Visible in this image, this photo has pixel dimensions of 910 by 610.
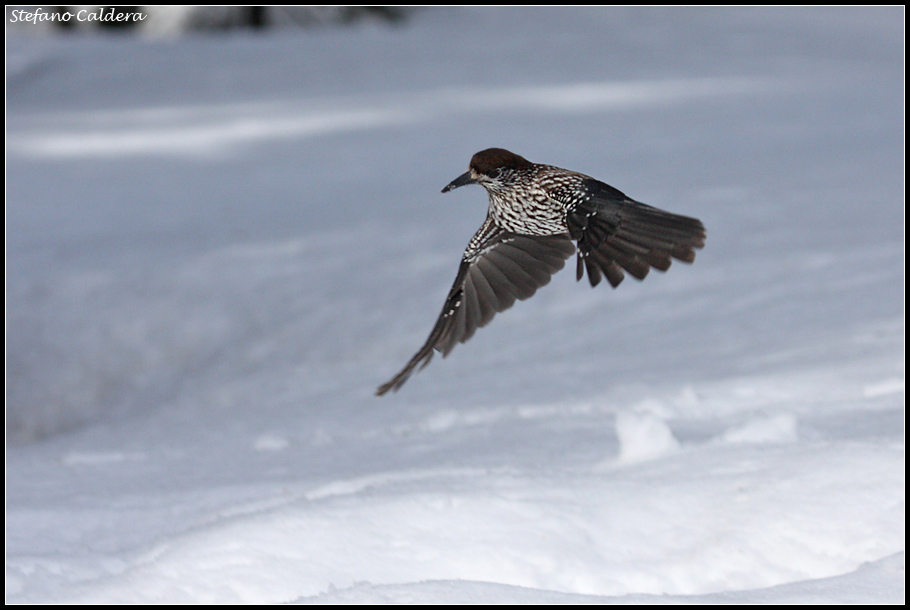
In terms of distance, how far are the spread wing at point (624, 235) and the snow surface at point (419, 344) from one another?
2.69 ft

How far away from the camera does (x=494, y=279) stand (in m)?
1.93

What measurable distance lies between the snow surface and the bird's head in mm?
878

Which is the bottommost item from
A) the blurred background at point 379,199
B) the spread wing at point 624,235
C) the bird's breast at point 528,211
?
the spread wing at point 624,235

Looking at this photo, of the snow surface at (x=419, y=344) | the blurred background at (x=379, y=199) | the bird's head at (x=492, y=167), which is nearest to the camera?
the bird's head at (x=492, y=167)

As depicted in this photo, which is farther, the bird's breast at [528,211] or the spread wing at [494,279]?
the spread wing at [494,279]

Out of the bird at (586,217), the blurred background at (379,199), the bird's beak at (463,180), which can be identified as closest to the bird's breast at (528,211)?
the bird at (586,217)

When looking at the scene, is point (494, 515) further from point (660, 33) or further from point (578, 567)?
point (660, 33)

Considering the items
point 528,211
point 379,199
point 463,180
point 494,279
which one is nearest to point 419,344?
point 379,199

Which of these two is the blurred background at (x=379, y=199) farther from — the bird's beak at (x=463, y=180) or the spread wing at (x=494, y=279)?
A: the bird's beak at (x=463, y=180)

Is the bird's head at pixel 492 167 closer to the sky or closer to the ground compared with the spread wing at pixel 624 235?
closer to the sky

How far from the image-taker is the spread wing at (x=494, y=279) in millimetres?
1899

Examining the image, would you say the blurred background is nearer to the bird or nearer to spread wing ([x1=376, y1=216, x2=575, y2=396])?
spread wing ([x1=376, y1=216, x2=575, y2=396])

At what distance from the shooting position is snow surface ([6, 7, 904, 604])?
2424 mm

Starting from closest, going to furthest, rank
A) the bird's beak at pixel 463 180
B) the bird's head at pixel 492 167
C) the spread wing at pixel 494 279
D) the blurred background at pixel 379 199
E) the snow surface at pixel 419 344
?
the bird's beak at pixel 463 180
the bird's head at pixel 492 167
the spread wing at pixel 494 279
the snow surface at pixel 419 344
the blurred background at pixel 379 199
